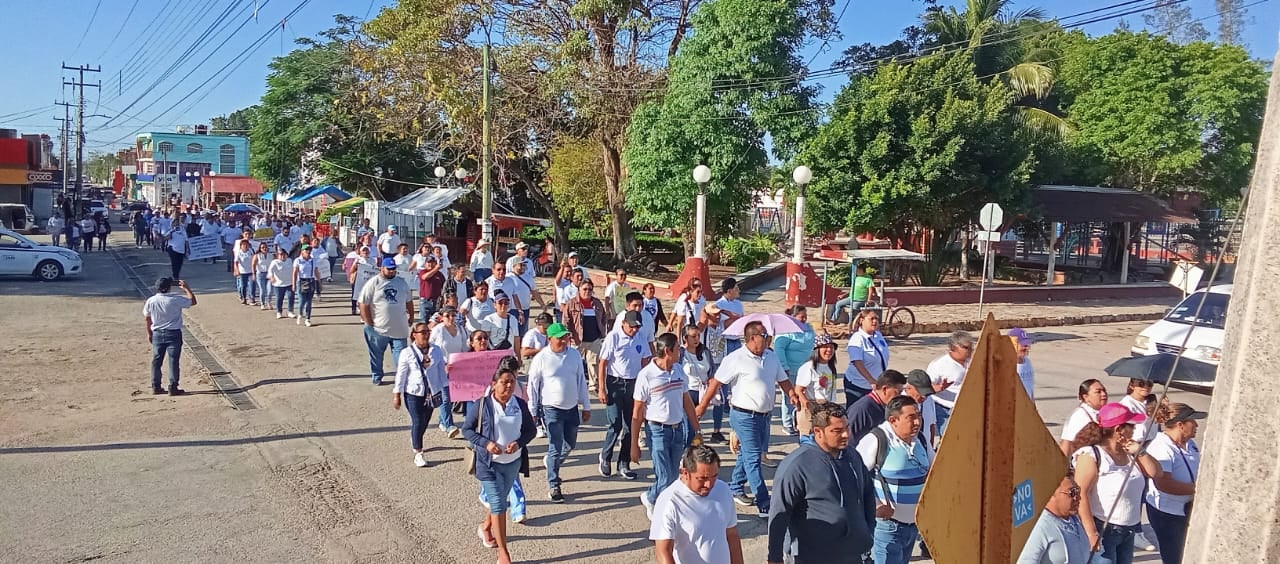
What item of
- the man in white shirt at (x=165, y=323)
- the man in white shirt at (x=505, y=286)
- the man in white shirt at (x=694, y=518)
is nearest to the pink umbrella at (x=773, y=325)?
the man in white shirt at (x=505, y=286)

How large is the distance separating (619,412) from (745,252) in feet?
63.2

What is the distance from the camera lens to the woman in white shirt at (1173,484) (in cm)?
527

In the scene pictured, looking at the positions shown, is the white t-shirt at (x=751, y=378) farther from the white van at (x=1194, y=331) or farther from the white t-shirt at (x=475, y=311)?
the white van at (x=1194, y=331)

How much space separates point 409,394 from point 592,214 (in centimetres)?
2455

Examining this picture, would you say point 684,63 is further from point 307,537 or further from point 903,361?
point 307,537

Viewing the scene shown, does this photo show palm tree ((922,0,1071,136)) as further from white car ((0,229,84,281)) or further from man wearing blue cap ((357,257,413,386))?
white car ((0,229,84,281))

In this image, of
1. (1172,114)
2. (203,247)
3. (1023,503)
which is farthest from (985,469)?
(1172,114)

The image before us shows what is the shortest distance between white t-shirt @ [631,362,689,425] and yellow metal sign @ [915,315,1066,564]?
163 inches

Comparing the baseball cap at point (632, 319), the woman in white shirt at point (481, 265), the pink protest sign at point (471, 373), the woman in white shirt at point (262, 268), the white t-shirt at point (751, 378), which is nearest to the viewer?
the pink protest sign at point (471, 373)

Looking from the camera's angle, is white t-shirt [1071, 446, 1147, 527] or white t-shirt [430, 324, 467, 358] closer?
white t-shirt [1071, 446, 1147, 527]

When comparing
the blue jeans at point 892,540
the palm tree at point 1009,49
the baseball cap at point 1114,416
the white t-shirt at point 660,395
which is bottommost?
the blue jeans at point 892,540

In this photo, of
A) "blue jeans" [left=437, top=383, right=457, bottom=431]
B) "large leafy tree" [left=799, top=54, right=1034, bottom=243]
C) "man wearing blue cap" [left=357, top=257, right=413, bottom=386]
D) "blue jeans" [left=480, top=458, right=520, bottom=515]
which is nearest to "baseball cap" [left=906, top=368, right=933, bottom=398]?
"blue jeans" [left=480, top=458, right=520, bottom=515]

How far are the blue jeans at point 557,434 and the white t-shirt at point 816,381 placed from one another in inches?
83.5

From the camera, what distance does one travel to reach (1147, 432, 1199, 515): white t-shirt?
5.27 meters
